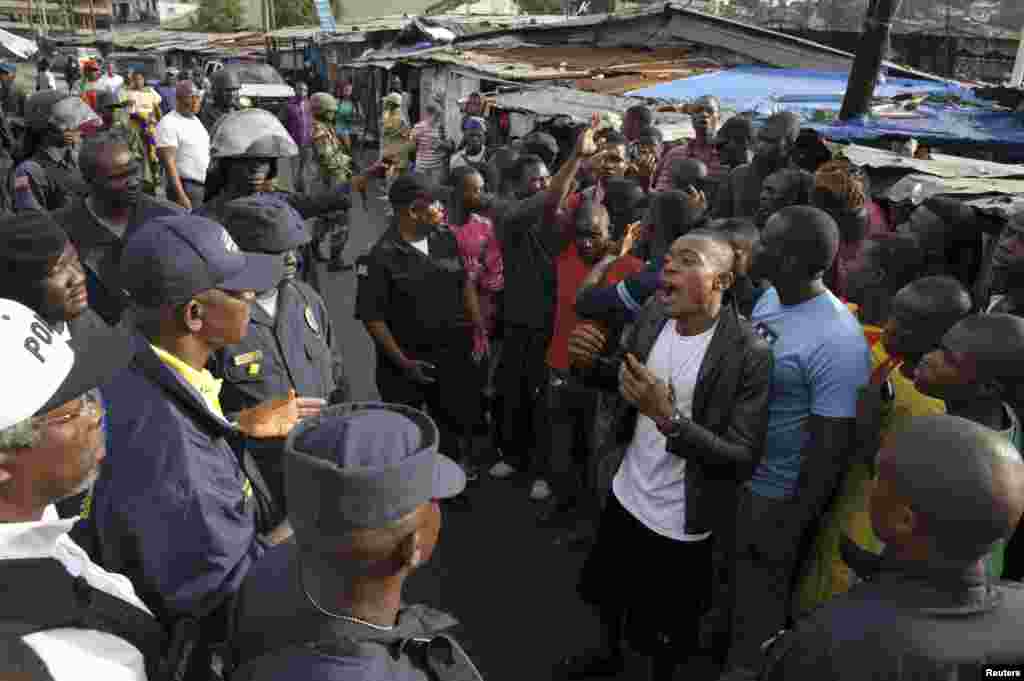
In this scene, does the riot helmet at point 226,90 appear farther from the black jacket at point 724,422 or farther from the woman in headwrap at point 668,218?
the black jacket at point 724,422

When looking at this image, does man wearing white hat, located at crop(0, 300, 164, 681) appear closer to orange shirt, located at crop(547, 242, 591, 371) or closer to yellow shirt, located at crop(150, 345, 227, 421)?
yellow shirt, located at crop(150, 345, 227, 421)

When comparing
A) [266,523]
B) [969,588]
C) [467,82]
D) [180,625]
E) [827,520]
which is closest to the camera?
[969,588]

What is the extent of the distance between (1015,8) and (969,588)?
727 inches

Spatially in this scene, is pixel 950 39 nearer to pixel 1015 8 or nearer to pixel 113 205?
pixel 1015 8

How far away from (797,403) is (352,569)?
1974mm

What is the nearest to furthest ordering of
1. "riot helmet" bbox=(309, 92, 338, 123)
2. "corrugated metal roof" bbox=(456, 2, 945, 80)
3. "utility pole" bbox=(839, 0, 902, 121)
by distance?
"utility pole" bbox=(839, 0, 902, 121) → "riot helmet" bbox=(309, 92, 338, 123) → "corrugated metal roof" bbox=(456, 2, 945, 80)

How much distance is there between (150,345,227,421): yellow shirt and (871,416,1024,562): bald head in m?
1.70

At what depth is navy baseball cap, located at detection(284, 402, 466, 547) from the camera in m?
1.45

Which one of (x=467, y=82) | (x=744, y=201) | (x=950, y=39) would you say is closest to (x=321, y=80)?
(x=467, y=82)

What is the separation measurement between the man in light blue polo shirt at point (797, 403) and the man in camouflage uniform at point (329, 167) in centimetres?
661

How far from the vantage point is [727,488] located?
116 inches

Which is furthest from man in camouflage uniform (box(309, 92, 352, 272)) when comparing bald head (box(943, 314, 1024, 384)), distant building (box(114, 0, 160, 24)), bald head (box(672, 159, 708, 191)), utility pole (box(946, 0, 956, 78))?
distant building (box(114, 0, 160, 24))

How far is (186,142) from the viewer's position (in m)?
7.27

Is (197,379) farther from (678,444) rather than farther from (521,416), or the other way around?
(521,416)
